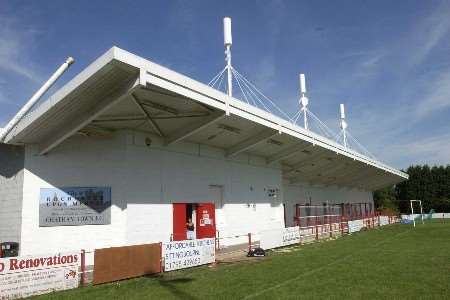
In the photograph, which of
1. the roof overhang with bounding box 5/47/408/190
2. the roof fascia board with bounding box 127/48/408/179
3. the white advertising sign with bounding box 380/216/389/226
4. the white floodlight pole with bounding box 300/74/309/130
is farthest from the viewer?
Result: the white advertising sign with bounding box 380/216/389/226

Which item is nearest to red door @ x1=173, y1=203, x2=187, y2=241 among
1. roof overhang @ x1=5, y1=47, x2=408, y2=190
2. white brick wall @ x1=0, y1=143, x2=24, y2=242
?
roof overhang @ x1=5, y1=47, x2=408, y2=190

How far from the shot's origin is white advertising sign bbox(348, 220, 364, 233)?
33.6 metres

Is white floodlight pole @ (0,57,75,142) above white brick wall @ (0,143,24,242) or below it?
above

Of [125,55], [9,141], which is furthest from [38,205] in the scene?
[125,55]

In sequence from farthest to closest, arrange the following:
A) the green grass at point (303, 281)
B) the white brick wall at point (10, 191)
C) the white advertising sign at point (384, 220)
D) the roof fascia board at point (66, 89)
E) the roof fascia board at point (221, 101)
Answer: the white advertising sign at point (384, 220)
the white brick wall at point (10, 191)
the roof fascia board at point (221, 101)
the roof fascia board at point (66, 89)
the green grass at point (303, 281)

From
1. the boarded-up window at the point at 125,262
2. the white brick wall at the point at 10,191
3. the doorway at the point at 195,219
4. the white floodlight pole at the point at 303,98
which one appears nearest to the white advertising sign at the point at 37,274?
the boarded-up window at the point at 125,262

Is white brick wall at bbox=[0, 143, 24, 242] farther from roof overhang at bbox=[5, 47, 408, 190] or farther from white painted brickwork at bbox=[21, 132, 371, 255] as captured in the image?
roof overhang at bbox=[5, 47, 408, 190]

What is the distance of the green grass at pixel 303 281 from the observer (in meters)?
10.4

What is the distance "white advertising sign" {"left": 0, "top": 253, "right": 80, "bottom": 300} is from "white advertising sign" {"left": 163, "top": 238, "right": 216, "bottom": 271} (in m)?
3.34

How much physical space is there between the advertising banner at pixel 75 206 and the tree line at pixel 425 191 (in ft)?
211

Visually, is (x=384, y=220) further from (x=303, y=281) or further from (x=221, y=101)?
(x=303, y=281)

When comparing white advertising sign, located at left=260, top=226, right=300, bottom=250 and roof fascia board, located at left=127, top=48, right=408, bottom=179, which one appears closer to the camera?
roof fascia board, located at left=127, top=48, right=408, bottom=179

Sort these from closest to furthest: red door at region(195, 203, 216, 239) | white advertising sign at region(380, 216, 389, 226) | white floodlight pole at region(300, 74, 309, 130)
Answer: red door at region(195, 203, 216, 239) → white floodlight pole at region(300, 74, 309, 130) → white advertising sign at region(380, 216, 389, 226)

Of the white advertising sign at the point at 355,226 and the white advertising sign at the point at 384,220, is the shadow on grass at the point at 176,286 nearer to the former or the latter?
the white advertising sign at the point at 355,226
